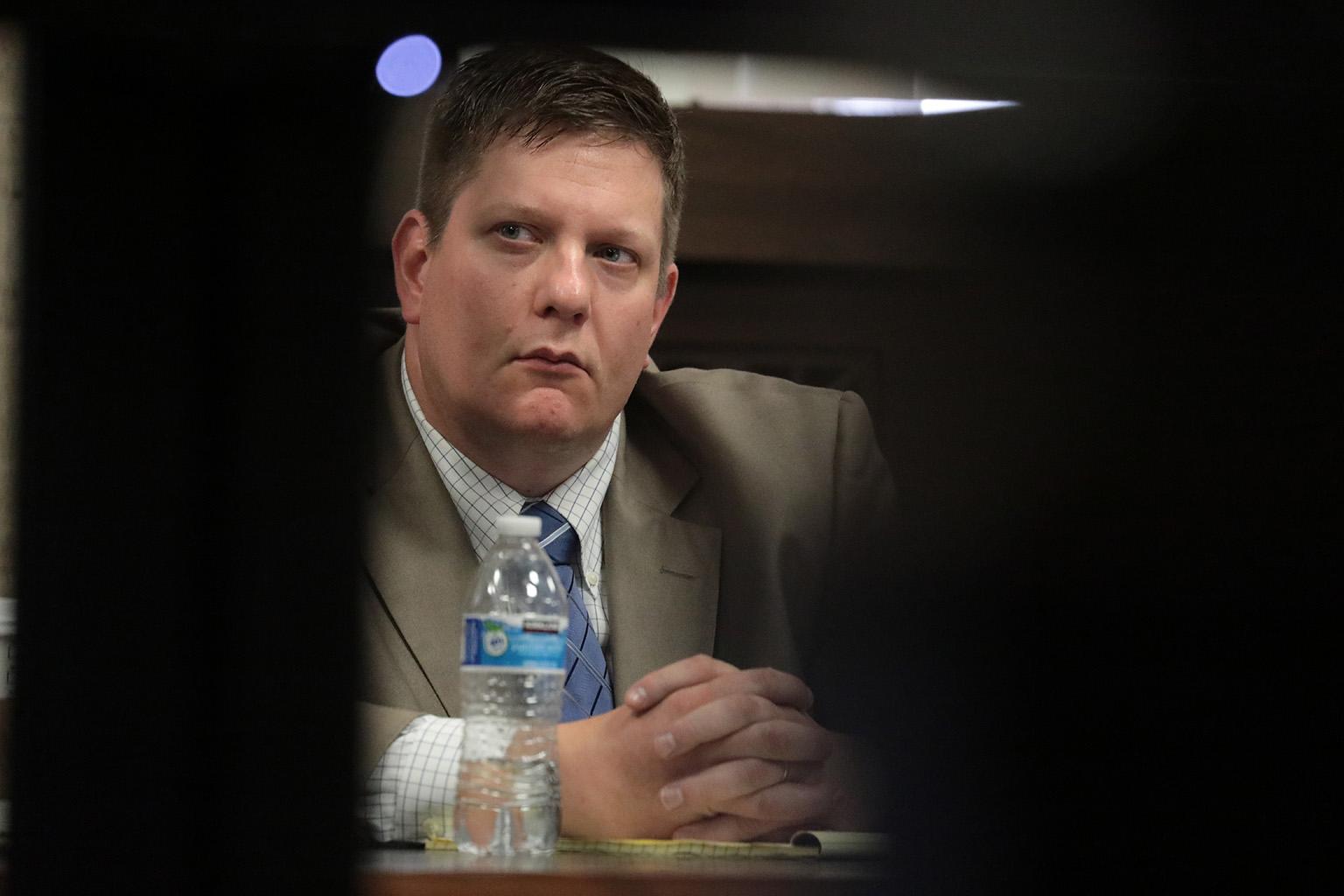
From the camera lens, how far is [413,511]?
1.50 m

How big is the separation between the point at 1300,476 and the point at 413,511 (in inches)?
40.9

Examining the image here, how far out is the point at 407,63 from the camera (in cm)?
51

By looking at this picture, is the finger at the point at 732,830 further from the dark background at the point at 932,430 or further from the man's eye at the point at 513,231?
the man's eye at the point at 513,231

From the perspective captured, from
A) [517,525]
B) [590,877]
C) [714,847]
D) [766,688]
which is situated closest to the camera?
[590,877]

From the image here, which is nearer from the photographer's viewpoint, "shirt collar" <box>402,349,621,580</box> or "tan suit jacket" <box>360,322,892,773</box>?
"tan suit jacket" <box>360,322,892,773</box>

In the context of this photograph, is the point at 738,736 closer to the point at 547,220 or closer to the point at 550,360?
the point at 550,360

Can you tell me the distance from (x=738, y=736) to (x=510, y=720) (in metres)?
0.24

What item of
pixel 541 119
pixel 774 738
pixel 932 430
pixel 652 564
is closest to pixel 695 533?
pixel 652 564

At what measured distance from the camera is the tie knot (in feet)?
5.12

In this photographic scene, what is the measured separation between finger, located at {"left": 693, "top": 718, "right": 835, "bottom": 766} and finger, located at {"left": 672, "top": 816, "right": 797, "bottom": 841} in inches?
2.3

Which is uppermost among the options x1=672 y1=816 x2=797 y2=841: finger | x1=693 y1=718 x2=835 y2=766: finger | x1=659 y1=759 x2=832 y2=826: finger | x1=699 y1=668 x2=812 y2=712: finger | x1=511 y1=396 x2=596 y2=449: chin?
x1=511 y1=396 x2=596 y2=449: chin

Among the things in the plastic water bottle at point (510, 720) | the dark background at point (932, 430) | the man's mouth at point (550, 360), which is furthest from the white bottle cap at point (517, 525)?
the dark background at point (932, 430)

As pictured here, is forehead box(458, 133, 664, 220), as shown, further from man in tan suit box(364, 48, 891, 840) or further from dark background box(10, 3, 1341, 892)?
dark background box(10, 3, 1341, 892)

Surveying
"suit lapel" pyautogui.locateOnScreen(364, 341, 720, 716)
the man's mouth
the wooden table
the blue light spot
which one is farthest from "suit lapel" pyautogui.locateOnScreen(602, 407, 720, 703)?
the blue light spot
